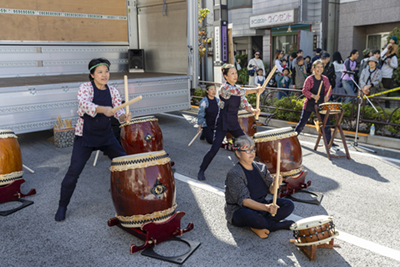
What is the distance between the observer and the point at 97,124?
13.3 ft

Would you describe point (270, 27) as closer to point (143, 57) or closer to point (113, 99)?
point (143, 57)

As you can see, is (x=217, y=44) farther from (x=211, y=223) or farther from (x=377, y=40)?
(x=377, y=40)

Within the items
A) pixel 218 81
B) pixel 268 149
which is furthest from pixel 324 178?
pixel 218 81

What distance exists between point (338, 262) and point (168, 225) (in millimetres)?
1567


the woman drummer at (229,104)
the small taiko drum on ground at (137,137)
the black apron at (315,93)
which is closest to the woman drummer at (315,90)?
the black apron at (315,93)

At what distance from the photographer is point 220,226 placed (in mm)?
3926

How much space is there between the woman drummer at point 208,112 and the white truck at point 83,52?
6.11 feet

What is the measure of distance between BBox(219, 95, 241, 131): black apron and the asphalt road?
82 centimetres

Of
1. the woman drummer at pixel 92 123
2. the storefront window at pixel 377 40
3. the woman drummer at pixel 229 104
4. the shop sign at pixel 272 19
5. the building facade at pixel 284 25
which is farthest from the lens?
the shop sign at pixel 272 19

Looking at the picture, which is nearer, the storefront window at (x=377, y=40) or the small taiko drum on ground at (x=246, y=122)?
the small taiko drum on ground at (x=246, y=122)

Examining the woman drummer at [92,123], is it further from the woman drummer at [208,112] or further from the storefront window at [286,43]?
the storefront window at [286,43]

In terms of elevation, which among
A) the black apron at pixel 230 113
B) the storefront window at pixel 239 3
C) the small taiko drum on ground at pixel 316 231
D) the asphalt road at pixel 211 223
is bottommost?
the asphalt road at pixel 211 223

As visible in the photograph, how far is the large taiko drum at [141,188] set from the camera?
348 centimetres

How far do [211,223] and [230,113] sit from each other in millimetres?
1754
